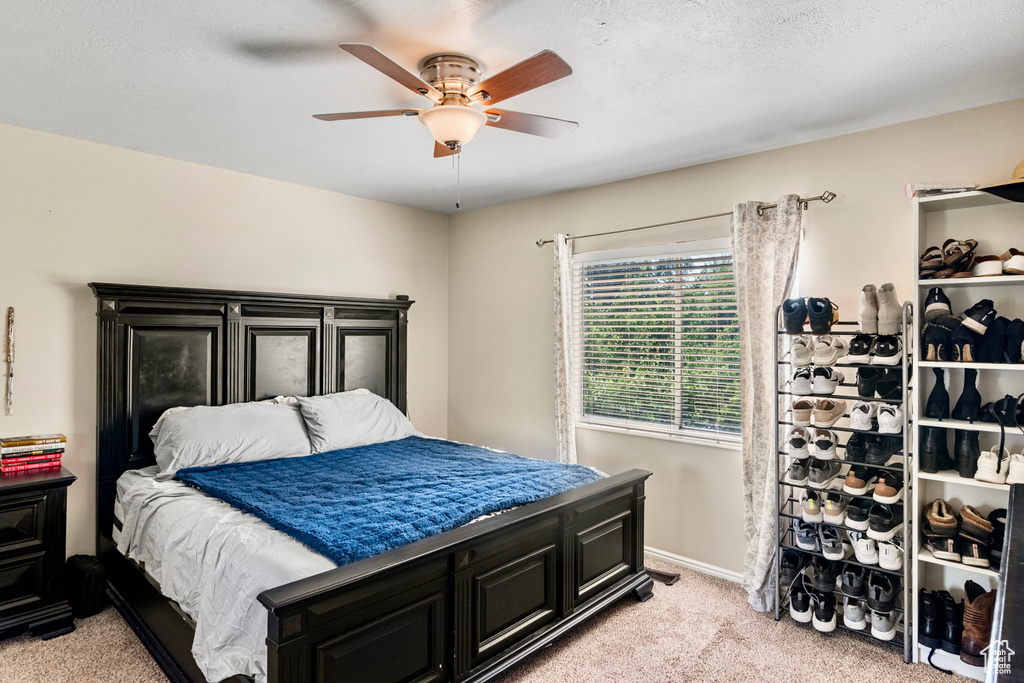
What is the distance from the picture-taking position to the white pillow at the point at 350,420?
363 centimetres

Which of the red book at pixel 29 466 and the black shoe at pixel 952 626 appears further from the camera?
the red book at pixel 29 466

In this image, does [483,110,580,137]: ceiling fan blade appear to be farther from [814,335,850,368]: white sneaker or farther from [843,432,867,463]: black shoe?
[843,432,867,463]: black shoe

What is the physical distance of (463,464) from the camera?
10.6 feet

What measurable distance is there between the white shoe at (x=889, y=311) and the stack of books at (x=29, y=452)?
406 cm

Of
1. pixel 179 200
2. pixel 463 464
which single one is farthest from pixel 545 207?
pixel 179 200

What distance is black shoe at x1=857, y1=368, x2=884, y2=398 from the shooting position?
2.70 metres

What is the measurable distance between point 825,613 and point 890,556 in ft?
1.37

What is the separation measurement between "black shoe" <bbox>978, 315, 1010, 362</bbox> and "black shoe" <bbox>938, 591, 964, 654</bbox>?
42.1 inches

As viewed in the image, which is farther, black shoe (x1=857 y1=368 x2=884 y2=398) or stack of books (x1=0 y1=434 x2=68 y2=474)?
stack of books (x1=0 y1=434 x2=68 y2=474)

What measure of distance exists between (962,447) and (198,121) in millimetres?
3806

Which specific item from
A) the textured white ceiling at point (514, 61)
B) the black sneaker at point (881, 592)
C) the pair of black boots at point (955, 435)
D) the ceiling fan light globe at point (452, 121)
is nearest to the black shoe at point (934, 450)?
the pair of black boots at point (955, 435)

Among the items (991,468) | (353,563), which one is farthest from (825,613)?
(353,563)

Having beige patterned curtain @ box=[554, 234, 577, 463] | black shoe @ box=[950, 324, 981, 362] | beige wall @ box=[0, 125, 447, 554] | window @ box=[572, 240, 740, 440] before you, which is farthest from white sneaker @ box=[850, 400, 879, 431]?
beige wall @ box=[0, 125, 447, 554]

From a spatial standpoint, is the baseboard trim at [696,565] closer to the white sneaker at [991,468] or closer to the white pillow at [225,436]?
the white sneaker at [991,468]
